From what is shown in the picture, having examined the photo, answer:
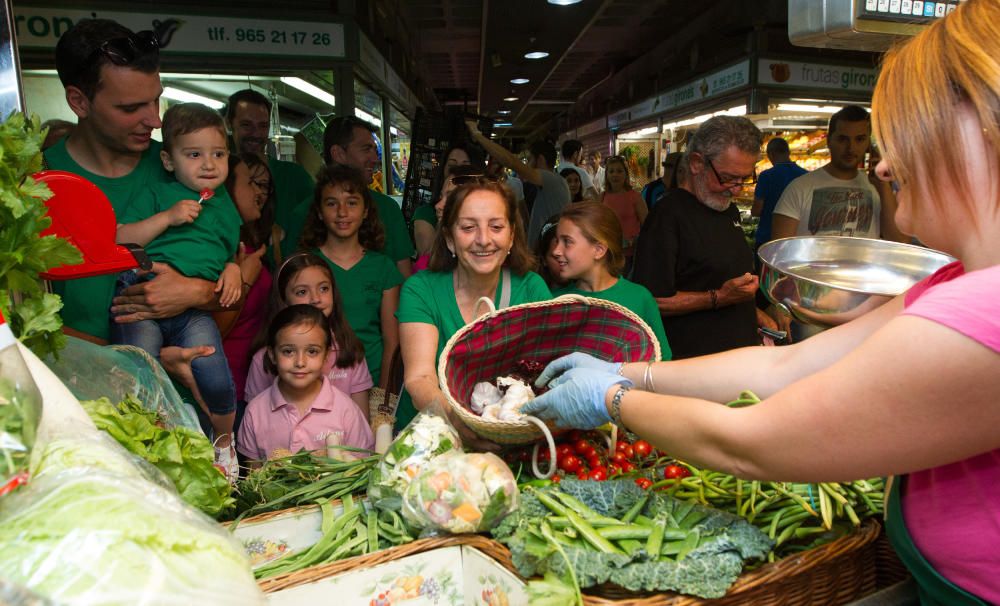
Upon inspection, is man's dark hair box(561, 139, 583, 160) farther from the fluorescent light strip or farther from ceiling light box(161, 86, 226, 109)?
ceiling light box(161, 86, 226, 109)

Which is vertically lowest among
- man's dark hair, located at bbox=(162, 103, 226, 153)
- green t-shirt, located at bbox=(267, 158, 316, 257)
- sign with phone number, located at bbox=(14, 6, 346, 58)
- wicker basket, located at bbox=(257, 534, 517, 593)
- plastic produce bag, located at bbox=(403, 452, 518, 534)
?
wicker basket, located at bbox=(257, 534, 517, 593)

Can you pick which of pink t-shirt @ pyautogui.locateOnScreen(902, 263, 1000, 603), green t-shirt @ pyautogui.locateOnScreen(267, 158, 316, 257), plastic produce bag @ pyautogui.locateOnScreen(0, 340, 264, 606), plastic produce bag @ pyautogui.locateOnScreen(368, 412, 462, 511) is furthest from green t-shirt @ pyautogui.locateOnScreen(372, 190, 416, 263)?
pink t-shirt @ pyautogui.locateOnScreen(902, 263, 1000, 603)

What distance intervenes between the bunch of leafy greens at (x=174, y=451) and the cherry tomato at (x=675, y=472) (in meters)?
1.03

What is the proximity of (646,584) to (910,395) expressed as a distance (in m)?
0.57

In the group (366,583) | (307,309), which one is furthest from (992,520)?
(307,309)

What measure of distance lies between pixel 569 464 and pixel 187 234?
1795 mm

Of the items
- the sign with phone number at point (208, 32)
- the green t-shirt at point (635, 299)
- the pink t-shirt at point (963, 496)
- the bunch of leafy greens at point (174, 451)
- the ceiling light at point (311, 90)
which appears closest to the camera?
the pink t-shirt at point (963, 496)

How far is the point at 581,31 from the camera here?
1004 centimetres

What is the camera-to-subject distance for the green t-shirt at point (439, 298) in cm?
243

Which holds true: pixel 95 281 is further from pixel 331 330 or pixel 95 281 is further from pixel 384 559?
pixel 384 559

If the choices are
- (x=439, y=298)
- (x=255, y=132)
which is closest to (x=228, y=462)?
(x=439, y=298)

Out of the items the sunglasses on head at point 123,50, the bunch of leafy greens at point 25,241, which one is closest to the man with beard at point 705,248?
the sunglasses on head at point 123,50

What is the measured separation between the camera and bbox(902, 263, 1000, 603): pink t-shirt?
2.93ft

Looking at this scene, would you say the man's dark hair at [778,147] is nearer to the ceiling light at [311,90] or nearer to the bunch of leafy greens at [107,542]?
the ceiling light at [311,90]
